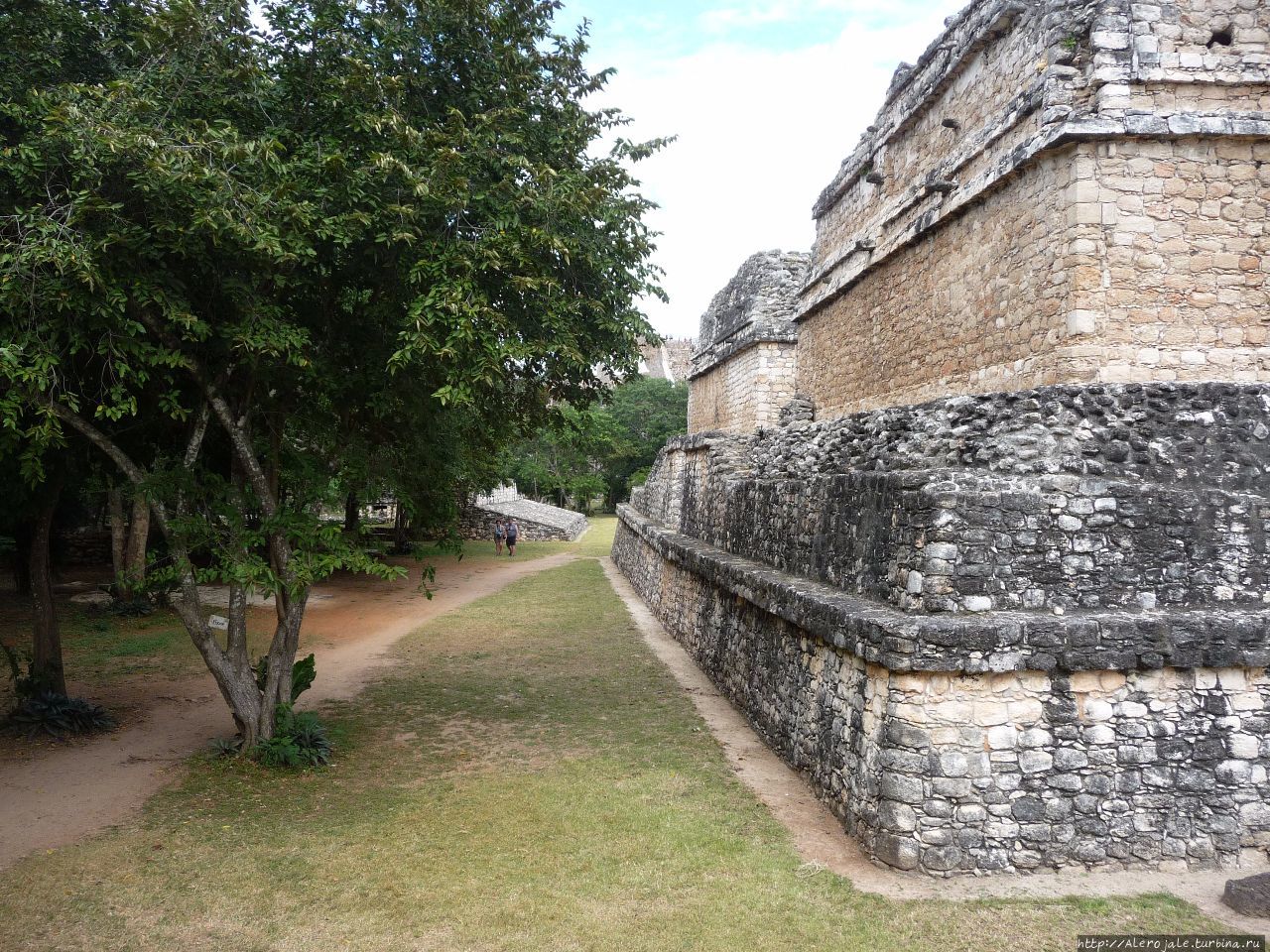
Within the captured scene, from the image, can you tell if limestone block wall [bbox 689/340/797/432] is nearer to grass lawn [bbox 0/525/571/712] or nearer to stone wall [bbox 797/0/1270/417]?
grass lawn [bbox 0/525/571/712]

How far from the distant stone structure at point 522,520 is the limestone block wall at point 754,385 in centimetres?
1448

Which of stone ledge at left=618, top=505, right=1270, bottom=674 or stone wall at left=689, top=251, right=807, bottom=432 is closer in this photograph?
stone ledge at left=618, top=505, right=1270, bottom=674

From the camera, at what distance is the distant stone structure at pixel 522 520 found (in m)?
34.3

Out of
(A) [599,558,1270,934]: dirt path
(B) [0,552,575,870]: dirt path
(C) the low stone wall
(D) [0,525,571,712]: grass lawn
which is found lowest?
(B) [0,552,575,870]: dirt path

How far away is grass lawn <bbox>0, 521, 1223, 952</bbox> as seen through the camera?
4910 mm

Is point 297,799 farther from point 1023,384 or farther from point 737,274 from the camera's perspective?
point 737,274

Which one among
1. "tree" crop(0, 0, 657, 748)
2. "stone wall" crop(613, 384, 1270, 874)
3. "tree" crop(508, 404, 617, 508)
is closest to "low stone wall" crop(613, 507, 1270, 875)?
"stone wall" crop(613, 384, 1270, 874)

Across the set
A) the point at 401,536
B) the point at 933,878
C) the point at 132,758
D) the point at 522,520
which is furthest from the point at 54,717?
the point at 522,520

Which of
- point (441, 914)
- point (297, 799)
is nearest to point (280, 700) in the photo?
point (297, 799)

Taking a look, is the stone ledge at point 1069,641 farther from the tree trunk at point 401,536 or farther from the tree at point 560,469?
the tree at point 560,469

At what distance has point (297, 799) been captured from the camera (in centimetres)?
701

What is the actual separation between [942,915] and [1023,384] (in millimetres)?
4496

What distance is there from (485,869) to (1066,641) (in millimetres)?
4332

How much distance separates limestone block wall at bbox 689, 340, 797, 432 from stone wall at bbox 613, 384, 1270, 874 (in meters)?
8.92
